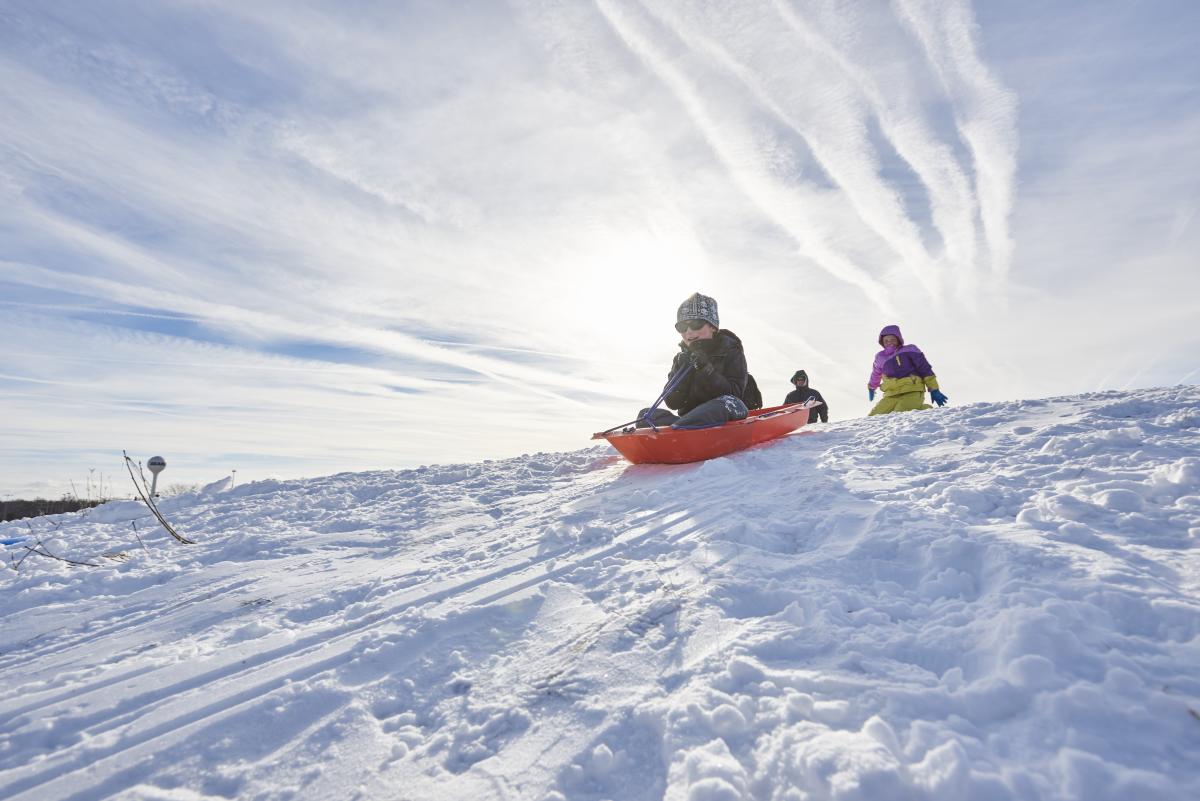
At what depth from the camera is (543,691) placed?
210 centimetres

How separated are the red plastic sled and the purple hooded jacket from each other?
11.3 ft

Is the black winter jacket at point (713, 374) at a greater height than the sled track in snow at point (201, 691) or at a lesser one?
greater

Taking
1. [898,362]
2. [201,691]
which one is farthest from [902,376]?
[201,691]

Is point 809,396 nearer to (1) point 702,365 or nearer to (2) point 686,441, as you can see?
(1) point 702,365

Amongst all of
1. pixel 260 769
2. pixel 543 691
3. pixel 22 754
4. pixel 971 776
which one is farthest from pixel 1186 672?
pixel 22 754

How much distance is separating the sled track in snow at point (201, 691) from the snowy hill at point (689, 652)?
0.01m

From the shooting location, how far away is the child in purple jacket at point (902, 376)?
8.60 metres

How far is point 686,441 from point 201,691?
458 cm

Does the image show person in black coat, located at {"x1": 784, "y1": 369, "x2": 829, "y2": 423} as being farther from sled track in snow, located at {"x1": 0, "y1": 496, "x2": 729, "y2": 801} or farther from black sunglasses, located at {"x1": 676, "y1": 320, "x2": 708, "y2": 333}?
sled track in snow, located at {"x1": 0, "y1": 496, "x2": 729, "y2": 801}

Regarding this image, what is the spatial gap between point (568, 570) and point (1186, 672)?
252 centimetres

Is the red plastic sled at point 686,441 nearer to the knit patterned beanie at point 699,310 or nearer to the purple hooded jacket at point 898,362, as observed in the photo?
the knit patterned beanie at point 699,310

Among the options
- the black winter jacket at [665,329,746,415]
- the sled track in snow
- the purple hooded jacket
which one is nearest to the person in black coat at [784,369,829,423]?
the purple hooded jacket

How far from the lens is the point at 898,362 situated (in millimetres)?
8781

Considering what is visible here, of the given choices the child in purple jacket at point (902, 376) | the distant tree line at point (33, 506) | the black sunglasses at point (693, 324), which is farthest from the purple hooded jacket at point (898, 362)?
the distant tree line at point (33, 506)
